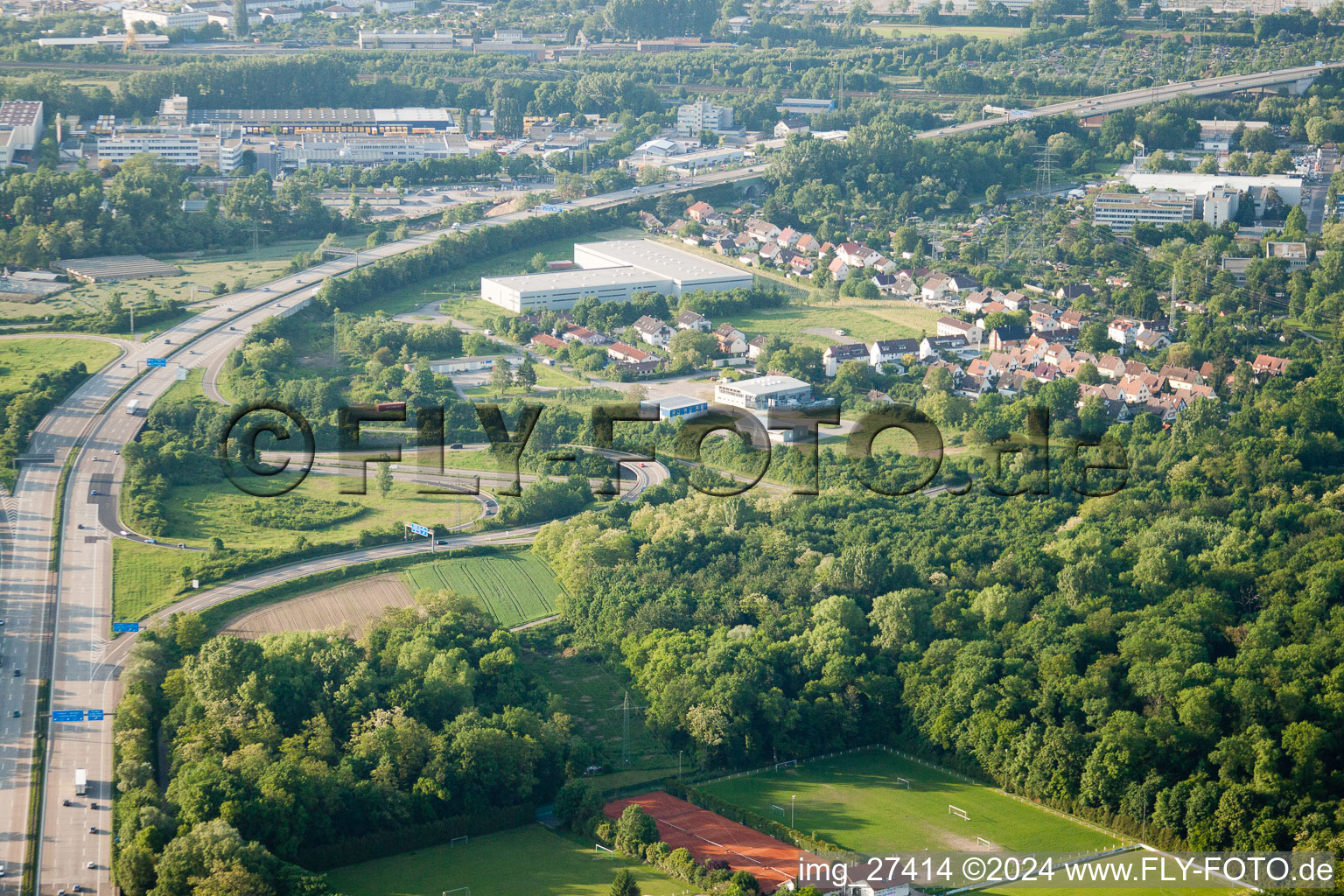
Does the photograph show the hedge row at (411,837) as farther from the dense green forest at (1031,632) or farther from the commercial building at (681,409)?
the commercial building at (681,409)

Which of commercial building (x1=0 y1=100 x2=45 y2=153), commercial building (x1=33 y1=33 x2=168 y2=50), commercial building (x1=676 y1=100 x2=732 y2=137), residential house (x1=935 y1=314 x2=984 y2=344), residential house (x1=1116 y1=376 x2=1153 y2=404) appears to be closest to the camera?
residential house (x1=1116 y1=376 x2=1153 y2=404)

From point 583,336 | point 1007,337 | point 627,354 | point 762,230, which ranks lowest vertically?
point 627,354

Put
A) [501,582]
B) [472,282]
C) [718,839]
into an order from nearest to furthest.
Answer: [718,839]
[501,582]
[472,282]

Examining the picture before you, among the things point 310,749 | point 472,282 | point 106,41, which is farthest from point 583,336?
point 106,41

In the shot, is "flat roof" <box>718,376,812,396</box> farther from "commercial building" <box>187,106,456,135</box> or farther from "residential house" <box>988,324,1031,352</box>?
"commercial building" <box>187,106,456,135</box>

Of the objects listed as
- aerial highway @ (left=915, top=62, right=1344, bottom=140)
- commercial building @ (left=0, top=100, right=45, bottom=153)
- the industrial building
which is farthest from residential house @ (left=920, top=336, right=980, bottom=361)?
commercial building @ (left=0, top=100, right=45, bottom=153)

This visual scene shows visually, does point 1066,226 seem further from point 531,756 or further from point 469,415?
point 531,756

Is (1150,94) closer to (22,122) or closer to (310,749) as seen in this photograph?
(22,122)
